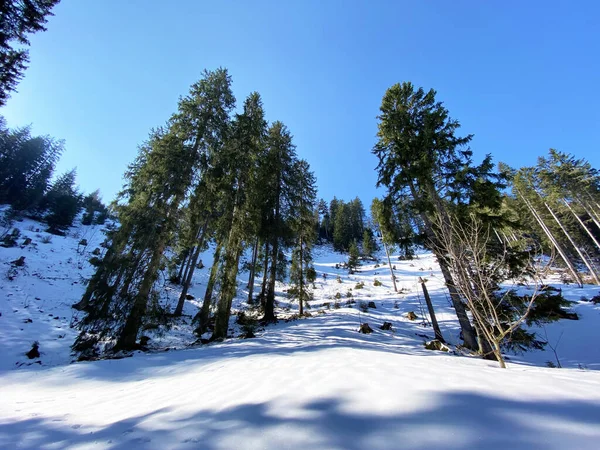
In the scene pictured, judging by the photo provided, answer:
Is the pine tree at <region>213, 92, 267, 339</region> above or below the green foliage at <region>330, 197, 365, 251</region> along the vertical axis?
below

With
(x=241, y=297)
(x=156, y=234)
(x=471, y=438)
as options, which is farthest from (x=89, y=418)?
(x=241, y=297)

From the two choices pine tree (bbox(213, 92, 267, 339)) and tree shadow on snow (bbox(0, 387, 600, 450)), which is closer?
tree shadow on snow (bbox(0, 387, 600, 450))

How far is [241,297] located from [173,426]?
768 inches

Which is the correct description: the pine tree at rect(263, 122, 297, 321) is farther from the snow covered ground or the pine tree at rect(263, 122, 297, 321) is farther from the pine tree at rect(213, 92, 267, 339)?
the snow covered ground

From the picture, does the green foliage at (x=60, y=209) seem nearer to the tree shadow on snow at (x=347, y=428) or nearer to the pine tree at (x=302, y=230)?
the pine tree at (x=302, y=230)

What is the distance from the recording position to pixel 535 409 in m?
1.89

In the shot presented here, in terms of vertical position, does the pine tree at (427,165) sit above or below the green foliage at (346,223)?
below

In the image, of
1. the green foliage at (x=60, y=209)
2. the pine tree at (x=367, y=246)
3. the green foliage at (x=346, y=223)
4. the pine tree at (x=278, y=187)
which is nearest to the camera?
the pine tree at (x=278, y=187)

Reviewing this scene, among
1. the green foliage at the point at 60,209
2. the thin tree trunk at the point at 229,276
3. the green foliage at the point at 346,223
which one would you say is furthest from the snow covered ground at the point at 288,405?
the green foliage at the point at 346,223

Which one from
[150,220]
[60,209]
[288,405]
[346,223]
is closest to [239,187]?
[150,220]

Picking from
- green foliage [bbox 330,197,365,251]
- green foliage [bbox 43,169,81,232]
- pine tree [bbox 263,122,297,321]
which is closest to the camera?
pine tree [bbox 263,122,297,321]

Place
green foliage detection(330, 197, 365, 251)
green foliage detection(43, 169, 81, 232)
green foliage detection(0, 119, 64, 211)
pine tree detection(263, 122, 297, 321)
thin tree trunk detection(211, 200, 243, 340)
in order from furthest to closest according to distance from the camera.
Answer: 1. green foliage detection(330, 197, 365, 251)
2. green foliage detection(0, 119, 64, 211)
3. green foliage detection(43, 169, 81, 232)
4. pine tree detection(263, 122, 297, 321)
5. thin tree trunk detection(211, 200, 243, 340)

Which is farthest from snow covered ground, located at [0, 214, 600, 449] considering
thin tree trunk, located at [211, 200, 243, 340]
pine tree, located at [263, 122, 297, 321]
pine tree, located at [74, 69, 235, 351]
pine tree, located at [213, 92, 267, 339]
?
pine tree, located at [263, 122, 297, 321]

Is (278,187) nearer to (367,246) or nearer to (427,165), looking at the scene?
(427,165)
